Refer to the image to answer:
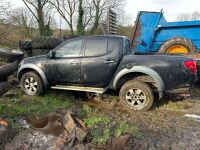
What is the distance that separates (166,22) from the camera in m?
9.63

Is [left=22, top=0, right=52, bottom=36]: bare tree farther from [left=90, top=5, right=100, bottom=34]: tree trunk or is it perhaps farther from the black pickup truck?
the black pickup truck

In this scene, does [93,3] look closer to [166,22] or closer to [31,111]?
[166,22]

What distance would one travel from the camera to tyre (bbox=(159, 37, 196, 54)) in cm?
908

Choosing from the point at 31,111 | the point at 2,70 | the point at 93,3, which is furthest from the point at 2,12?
the point at 93,3

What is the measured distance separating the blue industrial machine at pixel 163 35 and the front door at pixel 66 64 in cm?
312

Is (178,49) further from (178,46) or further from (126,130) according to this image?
(126,130)

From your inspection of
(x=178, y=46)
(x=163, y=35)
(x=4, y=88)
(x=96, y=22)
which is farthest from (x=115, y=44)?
(x=96, y=22)

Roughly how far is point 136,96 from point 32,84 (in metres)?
2.99

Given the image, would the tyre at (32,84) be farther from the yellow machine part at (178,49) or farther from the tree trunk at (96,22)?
the tree trunk at (96,22)

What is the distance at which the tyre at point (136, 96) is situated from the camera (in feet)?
19.7

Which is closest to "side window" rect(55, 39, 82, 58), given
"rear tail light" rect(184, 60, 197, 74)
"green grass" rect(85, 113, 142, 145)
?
"green grass" rect(85, 113, 142, 145)

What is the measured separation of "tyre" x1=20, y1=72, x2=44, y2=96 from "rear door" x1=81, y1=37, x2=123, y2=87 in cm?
130

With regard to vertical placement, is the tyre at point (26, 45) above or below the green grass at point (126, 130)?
above

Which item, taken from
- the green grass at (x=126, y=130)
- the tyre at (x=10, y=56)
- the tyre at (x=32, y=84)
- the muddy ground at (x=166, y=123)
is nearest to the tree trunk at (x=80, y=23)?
the tyre at (x=10, y=56)
